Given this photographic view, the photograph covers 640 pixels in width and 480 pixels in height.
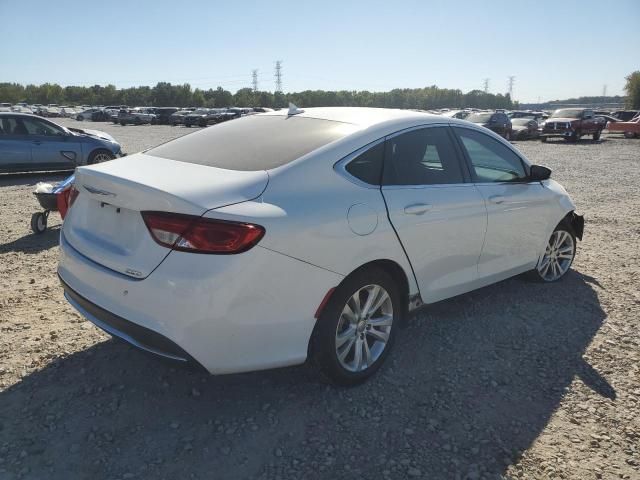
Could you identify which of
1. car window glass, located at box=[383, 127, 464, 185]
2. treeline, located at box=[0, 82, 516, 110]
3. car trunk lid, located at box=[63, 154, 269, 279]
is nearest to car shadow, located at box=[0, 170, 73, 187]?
car trunk lid, located at box=[63, 154, 269, 279]

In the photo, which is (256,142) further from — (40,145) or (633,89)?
(633,89)

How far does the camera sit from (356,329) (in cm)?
308

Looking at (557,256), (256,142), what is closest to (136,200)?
(256,142)

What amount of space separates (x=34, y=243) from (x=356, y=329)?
4.83 metres

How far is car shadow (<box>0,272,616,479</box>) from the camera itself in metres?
2.48

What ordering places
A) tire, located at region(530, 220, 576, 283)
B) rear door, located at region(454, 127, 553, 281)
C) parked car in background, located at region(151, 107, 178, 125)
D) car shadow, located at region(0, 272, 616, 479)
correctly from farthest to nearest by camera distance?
parked car in background, located at region(151, 107, 178, 125), tire, located at region(530, 220, 576, 283), rear door, located at region(454, 127, 553, 281), car shadow, located at region(0, 272, 616, 479)

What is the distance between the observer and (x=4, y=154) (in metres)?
11.1

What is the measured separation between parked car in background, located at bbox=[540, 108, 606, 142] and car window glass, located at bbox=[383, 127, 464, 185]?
91.2 feet

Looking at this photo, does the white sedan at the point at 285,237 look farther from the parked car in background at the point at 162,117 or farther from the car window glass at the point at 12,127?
the parked car in background at the point at 162,117

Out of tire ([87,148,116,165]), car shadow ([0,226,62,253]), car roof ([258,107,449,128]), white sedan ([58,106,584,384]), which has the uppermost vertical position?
car roof ([258,107,449,128])

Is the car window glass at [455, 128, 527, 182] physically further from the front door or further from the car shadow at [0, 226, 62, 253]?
the front door

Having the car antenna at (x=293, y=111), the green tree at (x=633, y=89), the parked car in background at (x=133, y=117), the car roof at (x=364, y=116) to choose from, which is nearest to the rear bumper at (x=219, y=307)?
the car roof at (x=364, y=116)

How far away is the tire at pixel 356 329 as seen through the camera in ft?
9.32

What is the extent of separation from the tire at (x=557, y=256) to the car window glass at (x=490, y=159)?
2.91 feet
